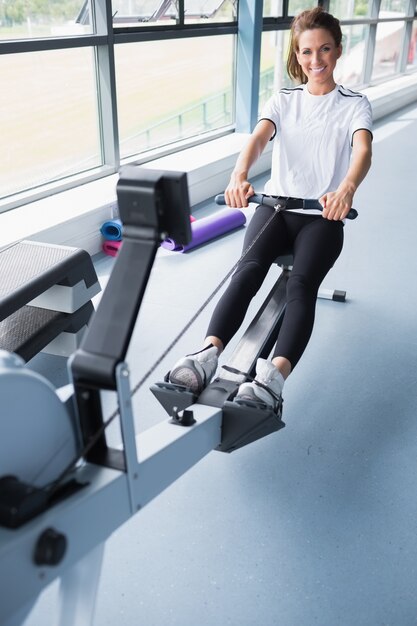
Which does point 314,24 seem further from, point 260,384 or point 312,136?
point 260,384

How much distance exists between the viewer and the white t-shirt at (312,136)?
212cm

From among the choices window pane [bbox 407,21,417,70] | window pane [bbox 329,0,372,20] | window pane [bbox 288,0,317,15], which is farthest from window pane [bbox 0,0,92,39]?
window pane [bbox 407,21,417,70]

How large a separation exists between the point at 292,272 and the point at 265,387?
0.49 metres

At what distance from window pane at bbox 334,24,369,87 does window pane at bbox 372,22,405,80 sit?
0.40 m

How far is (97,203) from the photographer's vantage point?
3408mm

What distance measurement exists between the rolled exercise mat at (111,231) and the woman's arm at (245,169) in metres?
1.39

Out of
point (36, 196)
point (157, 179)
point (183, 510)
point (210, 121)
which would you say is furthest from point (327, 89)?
point (210, 121)

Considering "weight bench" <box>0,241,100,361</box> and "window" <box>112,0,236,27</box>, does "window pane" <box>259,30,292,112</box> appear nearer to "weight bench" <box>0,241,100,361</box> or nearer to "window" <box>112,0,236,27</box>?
"window" <box>112,0,236,27</box>

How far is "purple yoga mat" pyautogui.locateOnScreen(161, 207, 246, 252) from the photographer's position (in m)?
3.47

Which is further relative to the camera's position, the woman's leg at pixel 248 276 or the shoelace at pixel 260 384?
the woman's leg at pixel 248 276

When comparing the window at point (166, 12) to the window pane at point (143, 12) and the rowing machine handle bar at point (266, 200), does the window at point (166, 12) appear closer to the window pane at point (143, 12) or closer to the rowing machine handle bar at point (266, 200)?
the window pane at point (143, 12)

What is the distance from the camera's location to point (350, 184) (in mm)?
1834

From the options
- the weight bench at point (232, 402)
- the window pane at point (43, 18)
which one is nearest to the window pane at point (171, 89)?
the window pane at point (43, 18)

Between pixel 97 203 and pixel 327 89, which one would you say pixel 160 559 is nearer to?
pixel 327 89
